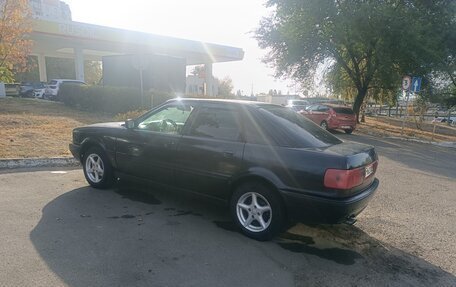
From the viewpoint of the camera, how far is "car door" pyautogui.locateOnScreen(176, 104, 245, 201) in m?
4.25

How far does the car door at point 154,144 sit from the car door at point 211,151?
0.19 m

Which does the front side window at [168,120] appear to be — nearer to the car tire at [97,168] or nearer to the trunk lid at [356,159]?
the car tire at [97,168]

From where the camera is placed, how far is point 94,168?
576 centimetres

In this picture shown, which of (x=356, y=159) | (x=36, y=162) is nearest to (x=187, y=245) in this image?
(x=356, y=159)

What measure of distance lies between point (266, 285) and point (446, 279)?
181 centimetres

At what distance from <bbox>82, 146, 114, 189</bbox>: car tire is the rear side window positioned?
178 cm

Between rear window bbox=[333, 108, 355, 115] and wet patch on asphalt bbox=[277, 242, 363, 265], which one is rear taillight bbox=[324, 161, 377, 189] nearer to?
wet patch on asphalt bbox=[277, 242, 363, 265]

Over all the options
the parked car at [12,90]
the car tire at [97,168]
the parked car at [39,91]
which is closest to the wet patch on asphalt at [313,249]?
the car tire at [97,168]

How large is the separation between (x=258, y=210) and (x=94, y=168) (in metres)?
3.05

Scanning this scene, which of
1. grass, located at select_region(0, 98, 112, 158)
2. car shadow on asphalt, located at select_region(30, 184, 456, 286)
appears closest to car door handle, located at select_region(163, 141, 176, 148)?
car shadow on asphalt, located at select_region(30, 184, 456, 286)

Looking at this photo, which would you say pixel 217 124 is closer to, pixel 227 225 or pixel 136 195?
pixel 227 225

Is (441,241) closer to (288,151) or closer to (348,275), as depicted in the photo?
(348,275)

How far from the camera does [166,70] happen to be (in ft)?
68.9

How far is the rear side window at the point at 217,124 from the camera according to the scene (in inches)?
172
